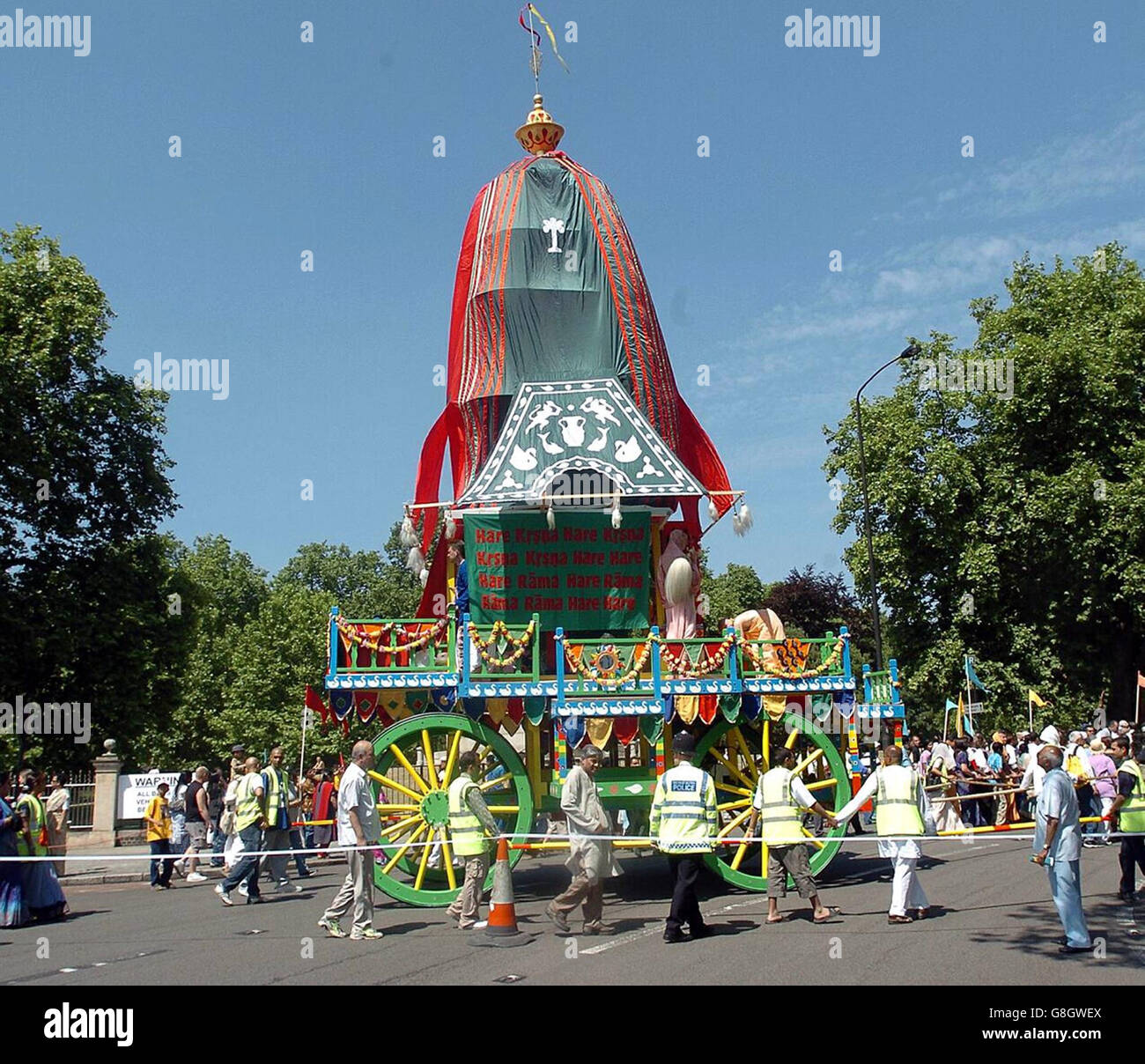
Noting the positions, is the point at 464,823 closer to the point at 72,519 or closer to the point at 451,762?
the point at 451,762

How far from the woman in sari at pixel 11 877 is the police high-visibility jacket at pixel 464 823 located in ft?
Result: 16.1

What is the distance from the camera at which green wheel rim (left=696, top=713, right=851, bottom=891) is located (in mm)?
11609

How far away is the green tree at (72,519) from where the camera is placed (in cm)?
2484

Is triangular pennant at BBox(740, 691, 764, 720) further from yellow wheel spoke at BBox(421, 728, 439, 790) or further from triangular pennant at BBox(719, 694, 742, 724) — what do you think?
yellow wheel spoke at BBox(421, 728, 439, 790)

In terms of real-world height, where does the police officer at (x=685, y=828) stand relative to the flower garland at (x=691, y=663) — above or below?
below

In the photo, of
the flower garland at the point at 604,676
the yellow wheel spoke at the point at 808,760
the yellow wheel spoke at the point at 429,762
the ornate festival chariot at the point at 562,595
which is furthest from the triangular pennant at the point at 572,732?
the yellow wheel spoke at the point at 808,760

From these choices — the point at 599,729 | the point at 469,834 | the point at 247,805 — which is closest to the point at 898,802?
the point at 599,729

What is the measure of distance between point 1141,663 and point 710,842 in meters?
24.3

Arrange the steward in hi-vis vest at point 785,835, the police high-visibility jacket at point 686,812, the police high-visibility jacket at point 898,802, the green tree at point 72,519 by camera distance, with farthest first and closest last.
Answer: the green tree at point 72,519 → the steward in hi-vis vest at point 785,835 → the police high-visibility jacket at point 898,802 → the police high-visibility jacket at point 686,812

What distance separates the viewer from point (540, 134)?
1641cm

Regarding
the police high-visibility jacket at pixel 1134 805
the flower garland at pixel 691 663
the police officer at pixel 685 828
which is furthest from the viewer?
the flower garland at pixel 691 663

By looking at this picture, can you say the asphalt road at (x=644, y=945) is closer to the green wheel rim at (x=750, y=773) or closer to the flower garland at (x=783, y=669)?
the green wheel rim at (x=750, y=773)

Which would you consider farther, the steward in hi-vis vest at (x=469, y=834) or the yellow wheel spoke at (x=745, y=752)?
the yellow wheel spoke at (x=745, y=752)
